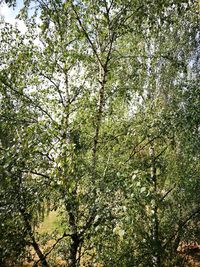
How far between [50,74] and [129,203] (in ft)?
14.5

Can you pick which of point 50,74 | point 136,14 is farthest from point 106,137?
point 136,14

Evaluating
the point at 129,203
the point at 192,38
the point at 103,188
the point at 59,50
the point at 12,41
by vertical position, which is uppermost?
the point at 192,38

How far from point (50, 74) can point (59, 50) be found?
0.62 meters

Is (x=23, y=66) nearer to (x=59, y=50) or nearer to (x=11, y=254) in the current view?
(x=59, y=50)

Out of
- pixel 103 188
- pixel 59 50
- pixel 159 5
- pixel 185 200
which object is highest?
pixel 59 50

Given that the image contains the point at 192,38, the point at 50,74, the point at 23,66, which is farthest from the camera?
the point at 192,38

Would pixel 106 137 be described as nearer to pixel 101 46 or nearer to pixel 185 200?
pixel 101 46

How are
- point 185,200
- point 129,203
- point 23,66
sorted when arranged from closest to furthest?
point 129,203 < point 23,66 < point 185,200

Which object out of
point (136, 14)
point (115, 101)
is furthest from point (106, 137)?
point (136, 14)

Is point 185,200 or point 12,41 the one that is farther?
point 185,200

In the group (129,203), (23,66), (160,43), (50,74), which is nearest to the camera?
(129,203)

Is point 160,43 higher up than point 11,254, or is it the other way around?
point 160,43

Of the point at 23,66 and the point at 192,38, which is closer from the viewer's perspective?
the point at 23,66

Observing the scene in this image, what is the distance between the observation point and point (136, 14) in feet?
19.0
